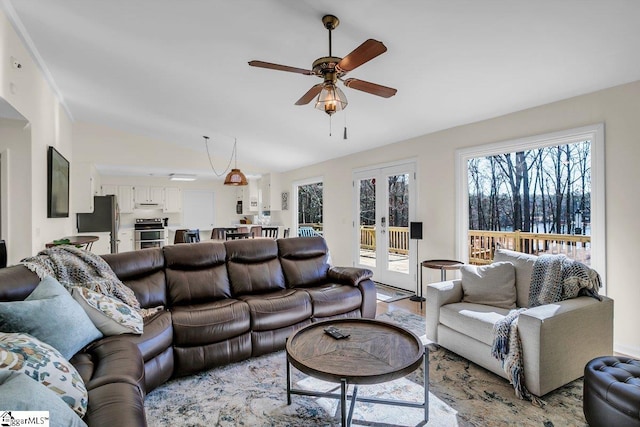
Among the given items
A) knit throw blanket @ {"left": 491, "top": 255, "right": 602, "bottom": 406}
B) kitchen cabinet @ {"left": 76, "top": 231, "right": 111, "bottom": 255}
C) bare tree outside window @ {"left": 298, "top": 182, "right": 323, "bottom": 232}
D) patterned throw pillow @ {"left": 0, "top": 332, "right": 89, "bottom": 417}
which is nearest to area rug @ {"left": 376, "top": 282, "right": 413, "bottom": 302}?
knit throw blanket @ {"left": 491, "top": 255, "right": 602, "bottom": 406}

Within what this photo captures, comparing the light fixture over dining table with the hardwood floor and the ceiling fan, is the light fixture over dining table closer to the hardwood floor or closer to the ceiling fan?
the hardwood floor

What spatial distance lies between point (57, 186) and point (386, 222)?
16.0 feet

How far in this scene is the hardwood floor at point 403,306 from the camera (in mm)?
4113

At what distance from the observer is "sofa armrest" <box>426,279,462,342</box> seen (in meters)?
2.98

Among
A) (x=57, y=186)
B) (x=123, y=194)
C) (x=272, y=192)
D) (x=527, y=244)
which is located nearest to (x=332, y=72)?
(x=527, y=244)

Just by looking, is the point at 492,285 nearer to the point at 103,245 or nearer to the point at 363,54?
the point at 363,54

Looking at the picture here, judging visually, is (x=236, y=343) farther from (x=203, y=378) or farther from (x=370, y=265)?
(x=370, y=265)

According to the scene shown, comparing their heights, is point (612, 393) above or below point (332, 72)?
Result: below

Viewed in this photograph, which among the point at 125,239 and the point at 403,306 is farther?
the point at 125,239

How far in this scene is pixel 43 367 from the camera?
1.28m

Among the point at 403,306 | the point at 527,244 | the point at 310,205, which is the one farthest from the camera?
the point at 310,205

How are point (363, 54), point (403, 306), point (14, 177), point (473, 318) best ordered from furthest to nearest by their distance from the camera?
point (403, 306) → point (14, 177) → point (473, 318) → point (363, 54)

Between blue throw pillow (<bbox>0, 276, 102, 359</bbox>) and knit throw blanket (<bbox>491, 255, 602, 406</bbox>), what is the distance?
106 inches

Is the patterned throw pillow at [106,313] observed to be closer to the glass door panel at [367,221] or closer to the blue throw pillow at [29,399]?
the blue throw pillow at [29,399]
